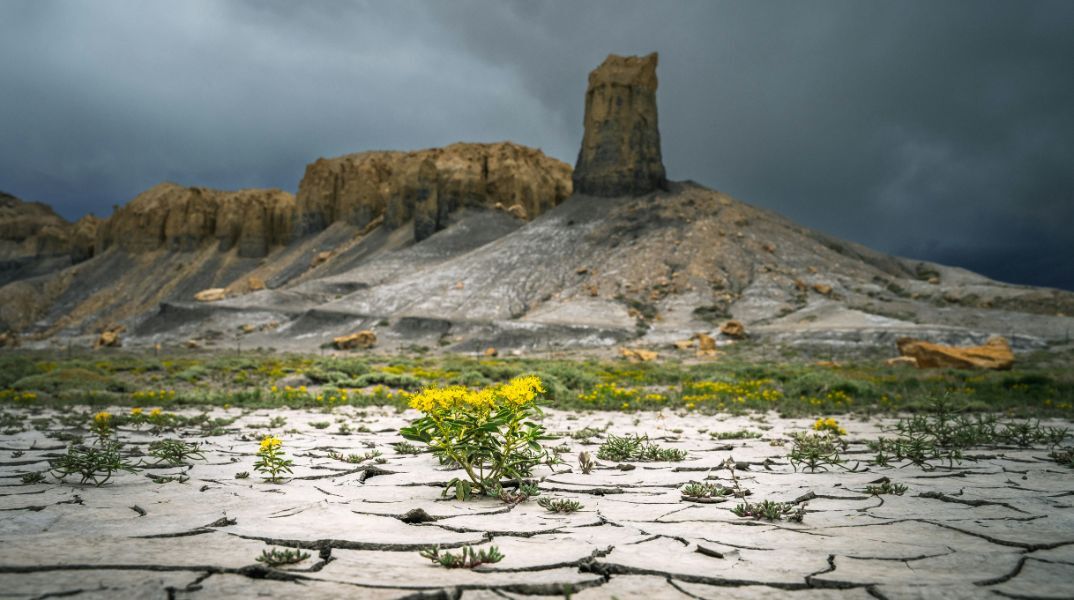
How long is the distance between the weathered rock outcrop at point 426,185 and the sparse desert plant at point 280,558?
6947 cm

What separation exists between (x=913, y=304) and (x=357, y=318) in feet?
127

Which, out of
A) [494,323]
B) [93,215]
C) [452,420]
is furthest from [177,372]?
[93,215]

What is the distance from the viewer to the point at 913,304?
38.5m

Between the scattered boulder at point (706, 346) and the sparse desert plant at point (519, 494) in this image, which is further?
the scattered boulder at point (706, 346)

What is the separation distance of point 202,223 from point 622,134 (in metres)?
67.0

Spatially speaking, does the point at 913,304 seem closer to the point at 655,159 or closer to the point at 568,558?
the point at 655,159

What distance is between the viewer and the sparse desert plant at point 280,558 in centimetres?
233

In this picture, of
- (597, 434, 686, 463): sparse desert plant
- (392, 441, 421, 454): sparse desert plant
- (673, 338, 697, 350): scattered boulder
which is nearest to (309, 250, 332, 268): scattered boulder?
(673, 338, 697, 350): scattered boulder

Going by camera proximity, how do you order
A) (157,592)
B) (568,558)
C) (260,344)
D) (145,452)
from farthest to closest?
(260,344) < (145,452) < (568,558) < (157,592)

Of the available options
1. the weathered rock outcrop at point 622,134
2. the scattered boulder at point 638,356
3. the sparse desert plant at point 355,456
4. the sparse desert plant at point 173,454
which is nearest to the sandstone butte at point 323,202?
the weathered rock outcrop at point 622,134

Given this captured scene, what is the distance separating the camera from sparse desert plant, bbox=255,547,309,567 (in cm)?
233

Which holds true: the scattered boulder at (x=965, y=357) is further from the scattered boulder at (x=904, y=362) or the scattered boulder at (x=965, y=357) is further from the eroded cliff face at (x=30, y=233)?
the eroded cliff face at (x=30, y=233)

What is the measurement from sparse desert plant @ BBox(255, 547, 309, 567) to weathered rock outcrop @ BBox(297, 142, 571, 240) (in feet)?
228

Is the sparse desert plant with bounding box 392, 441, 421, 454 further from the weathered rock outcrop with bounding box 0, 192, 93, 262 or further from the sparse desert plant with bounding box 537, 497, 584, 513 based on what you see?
the weathered rock outcrop with bounding box 0, 192, 93, 262
